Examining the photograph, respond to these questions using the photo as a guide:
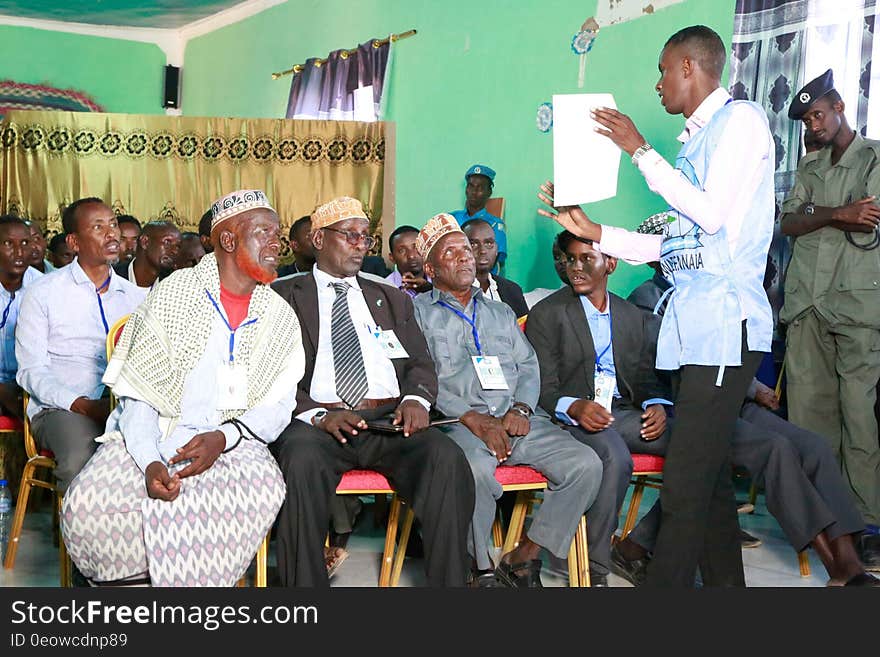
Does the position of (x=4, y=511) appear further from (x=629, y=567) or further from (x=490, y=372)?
(x=629, y=567)

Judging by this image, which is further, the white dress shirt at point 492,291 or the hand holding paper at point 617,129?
the white dress shirt at point 492,291

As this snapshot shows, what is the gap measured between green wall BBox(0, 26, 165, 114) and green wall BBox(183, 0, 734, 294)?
11.7ft

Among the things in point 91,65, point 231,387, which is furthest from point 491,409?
point 91,65

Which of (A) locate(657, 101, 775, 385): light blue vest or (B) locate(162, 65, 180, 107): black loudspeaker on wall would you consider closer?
(A) locate(657, 101, 775, 385): light blue vest

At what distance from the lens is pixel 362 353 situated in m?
3.89

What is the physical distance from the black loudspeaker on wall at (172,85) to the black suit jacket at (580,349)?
1017cm

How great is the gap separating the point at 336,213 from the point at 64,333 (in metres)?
1.22

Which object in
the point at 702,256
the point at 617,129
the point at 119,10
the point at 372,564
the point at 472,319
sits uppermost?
the point at 119,10

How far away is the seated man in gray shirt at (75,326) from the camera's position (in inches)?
150

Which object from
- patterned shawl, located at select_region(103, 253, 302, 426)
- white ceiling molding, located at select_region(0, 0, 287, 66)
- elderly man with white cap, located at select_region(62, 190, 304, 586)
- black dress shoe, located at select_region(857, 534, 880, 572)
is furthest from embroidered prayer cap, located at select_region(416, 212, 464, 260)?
white ceiling molding, located at select_region(0, 0, 287, 66)

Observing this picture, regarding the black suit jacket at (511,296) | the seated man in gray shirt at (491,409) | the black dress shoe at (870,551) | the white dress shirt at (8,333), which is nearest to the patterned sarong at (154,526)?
the seated man in gray shirt at (491,409)

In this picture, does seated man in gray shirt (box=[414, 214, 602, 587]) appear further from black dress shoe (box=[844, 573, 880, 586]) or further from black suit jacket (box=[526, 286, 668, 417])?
black dress shoe (box=[844, 573, 880, 586])

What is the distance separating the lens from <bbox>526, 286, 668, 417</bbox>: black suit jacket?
4.22 metres

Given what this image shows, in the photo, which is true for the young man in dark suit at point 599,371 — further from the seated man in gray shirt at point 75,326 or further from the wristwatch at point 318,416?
the seated man in gray shirt at point 75,326
